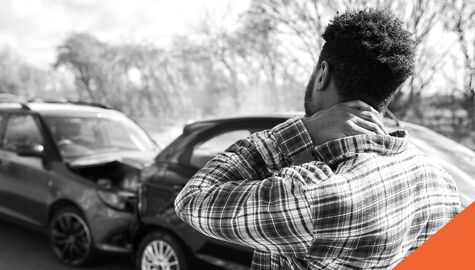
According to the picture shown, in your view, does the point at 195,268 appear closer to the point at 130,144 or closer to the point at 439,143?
the point at 439,143

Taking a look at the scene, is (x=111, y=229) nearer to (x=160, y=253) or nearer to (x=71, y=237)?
(x=71, y=237)

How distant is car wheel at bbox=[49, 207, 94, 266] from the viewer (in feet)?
14.9

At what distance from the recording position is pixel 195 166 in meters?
3.68

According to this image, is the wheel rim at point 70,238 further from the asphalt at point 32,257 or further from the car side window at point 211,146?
the car side window at point 211,146

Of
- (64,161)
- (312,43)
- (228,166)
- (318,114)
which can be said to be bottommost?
(64,161)

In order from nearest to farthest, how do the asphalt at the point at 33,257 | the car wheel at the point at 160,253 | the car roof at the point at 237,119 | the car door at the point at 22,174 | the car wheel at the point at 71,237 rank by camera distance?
the car roof at the point at 237,119 < the car wheel at the point at 160,253 < the car wheel at the point at 71,237 < the asphalt at the point at 33,257 < the car door at the point at 22,174

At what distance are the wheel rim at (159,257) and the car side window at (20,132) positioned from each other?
6.92 feet

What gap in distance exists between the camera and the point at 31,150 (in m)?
5.03

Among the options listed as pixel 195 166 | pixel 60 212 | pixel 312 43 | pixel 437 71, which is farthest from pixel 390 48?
pixel 437 71

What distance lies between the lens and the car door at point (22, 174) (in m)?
4.95

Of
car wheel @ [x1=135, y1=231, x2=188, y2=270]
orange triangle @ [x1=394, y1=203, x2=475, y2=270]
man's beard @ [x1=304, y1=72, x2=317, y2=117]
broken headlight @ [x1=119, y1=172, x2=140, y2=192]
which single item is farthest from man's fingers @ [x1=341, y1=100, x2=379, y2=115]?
broken headlight @ [x1=119, y1=172, x2=140, y2=192]

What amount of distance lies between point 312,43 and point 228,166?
6.05 m

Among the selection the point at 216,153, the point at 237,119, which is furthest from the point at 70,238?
the point at 237,119

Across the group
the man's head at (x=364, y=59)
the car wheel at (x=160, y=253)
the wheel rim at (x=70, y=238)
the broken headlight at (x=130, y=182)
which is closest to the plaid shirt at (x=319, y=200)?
the man's head at (x=364, y=59)
